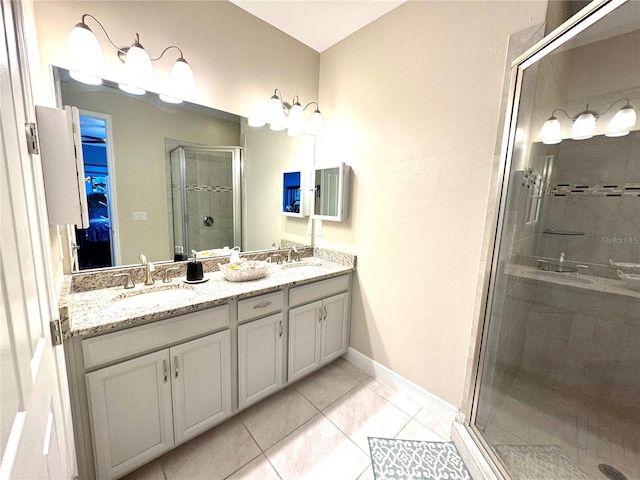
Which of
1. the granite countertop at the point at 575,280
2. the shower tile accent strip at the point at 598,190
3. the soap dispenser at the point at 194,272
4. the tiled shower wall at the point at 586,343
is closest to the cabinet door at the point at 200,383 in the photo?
the soap dispenser at the point at 194,272

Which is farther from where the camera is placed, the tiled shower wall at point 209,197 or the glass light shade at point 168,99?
the tiled shower wall at point 209,197

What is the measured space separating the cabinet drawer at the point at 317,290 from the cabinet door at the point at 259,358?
0.16m

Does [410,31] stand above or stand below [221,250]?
above

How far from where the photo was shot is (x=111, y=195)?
5.01 feet

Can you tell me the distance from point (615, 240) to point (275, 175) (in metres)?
2.49

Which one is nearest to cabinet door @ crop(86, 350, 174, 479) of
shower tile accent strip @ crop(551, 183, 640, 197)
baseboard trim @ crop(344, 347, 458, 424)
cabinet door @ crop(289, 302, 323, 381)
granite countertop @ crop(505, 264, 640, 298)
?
cabinet door @ crop(289, 302, 323, 381)

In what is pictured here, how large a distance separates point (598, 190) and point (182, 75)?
2.79 metres

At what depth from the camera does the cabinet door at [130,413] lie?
1146mm

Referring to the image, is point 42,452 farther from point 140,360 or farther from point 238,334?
point 238,334

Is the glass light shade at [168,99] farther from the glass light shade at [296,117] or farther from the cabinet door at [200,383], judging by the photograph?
the cabinet door at [200,383]

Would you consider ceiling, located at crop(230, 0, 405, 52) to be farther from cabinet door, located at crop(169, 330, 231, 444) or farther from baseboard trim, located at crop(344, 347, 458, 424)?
baseboard trim, located at crop(344, 347, 458, 424)

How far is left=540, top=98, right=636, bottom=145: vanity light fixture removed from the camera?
5.48 feet

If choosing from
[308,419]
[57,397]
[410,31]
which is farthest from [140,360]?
[410,31]

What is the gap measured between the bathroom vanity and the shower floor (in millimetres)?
1284
